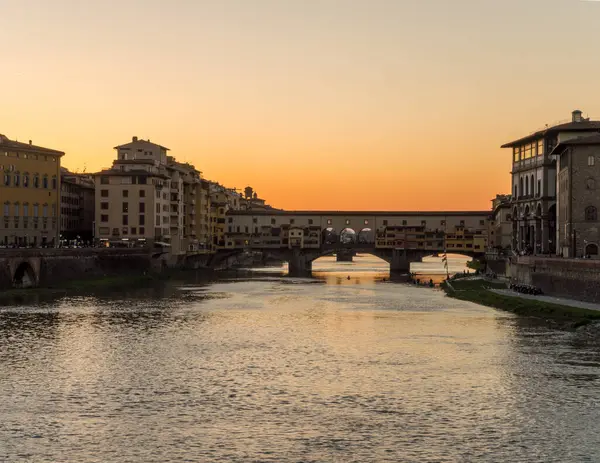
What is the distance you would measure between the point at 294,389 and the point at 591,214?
173 feet

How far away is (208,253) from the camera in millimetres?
153875

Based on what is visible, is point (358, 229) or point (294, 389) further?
point (358, 229)

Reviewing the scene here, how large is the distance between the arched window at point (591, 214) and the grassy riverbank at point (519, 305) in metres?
11.3

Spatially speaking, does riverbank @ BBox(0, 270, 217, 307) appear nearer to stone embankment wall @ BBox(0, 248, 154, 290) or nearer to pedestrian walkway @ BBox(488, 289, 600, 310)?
stone embankment wall @ BBox(0, 248, 154, 290)

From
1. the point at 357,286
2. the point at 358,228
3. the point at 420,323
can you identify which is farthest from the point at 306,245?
the point at 420,323

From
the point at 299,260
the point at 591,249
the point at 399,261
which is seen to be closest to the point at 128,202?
the point at 299,260

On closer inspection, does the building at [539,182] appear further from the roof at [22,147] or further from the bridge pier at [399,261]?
the roof at [22,147]

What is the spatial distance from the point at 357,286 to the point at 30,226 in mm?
40911

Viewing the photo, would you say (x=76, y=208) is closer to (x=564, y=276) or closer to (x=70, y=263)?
(x=70, y=263)

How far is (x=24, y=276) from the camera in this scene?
283 ft

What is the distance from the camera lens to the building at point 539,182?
9788 centimetres

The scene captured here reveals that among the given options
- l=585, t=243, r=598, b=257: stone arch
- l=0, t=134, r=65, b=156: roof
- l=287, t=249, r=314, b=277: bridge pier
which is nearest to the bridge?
l=287, t=249, r=314, b=277: bridge pier

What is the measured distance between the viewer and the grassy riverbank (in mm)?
56406

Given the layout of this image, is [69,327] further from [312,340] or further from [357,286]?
[357,286]
